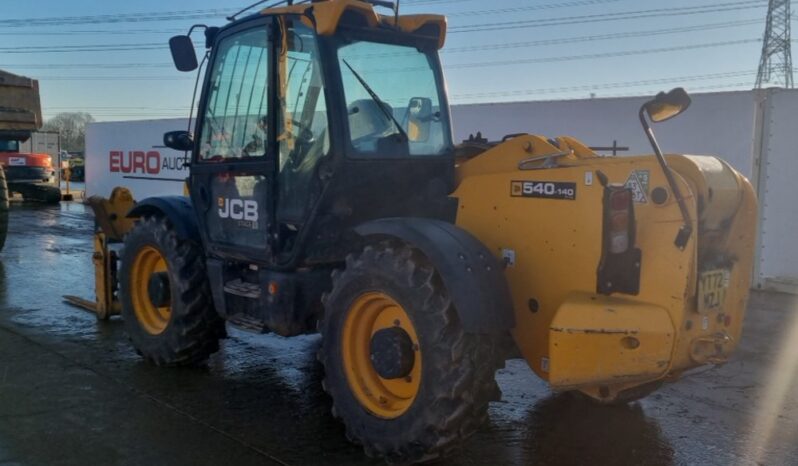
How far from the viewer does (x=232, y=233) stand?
17.3ft

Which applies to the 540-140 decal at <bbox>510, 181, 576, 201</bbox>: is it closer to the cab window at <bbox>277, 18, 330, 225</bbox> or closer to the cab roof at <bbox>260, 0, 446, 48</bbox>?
the cab window at <bbox>277, 18, 330, 225</bbox>

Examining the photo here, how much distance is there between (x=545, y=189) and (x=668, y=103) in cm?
73

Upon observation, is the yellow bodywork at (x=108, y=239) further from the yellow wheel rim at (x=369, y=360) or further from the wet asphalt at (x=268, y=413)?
the yellow wheel rim at (x=369, y=360)

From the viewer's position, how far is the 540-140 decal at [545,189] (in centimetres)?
390

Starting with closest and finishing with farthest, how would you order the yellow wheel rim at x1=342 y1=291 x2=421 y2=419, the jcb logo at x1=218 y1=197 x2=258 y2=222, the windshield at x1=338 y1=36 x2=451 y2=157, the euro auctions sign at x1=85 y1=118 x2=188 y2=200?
the yellow wheel rim at x1=342 y1=291 x2=421 y2=419 → the windshield at x1=338 y1=36 x2=451 y2=157 → the jcb logo at x1=218 y1=197 x2=258 y2=222 → the euro auctions sign at x1=85 y1=118 x2=188 y2=200

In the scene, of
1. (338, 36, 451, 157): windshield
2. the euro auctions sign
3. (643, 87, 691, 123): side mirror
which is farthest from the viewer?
the euro auctions sign

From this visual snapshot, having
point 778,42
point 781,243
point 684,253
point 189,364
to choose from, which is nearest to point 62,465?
point 189,364

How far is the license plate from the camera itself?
12.2ft

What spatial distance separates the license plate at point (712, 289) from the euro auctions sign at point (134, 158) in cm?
1533

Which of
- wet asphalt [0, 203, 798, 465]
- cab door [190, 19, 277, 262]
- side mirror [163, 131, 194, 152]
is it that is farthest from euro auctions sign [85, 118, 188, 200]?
cab door [190, 19, 277, 262]

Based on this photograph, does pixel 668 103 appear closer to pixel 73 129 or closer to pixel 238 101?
pixel 238 101

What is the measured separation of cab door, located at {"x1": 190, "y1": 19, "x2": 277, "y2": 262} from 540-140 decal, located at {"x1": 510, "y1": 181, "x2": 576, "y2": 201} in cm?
160

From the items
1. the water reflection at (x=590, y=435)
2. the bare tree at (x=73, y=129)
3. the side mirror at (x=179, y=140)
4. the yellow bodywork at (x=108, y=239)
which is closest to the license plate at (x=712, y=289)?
the water reflection at (x=590, y=435)

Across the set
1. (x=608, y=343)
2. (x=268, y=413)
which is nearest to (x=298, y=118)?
(x=268, y=413)
